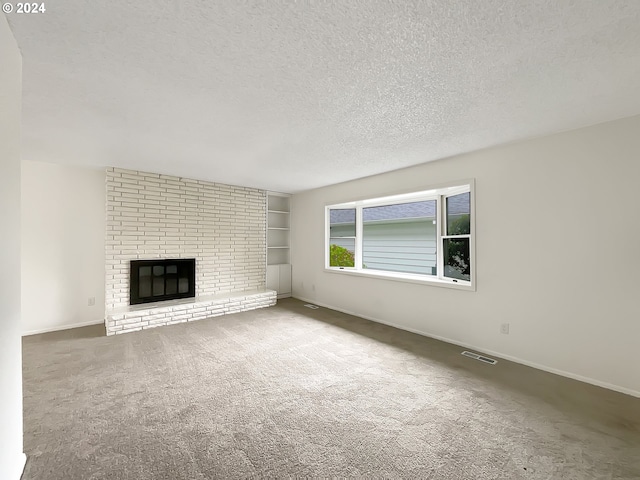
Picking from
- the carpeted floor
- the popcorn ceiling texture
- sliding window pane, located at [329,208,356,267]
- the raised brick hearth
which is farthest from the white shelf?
the carpeted floor

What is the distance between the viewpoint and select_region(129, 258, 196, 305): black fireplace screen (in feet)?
14.4

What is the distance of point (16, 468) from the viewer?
4.83ft

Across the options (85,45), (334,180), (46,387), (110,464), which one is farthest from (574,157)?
(46,387)

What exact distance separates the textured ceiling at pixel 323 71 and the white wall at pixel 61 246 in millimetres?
1354

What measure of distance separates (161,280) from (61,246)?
142 centimetres

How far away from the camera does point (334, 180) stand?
4887 mm

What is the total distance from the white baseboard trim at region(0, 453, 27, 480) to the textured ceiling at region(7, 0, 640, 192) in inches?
86.7

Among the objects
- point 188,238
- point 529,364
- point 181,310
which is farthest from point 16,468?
point 529,364

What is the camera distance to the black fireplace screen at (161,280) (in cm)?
440

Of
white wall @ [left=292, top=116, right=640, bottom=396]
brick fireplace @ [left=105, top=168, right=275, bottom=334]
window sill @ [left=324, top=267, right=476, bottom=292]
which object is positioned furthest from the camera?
brick fireplace @ [left=105, top=168, right=275, bottom=334]

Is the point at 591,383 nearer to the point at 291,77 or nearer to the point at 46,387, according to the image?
the point at 291,77

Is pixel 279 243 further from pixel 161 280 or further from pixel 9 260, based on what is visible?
pixel 9 260

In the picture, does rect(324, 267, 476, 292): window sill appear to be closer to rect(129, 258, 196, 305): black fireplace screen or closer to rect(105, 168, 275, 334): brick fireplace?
rect(105, 168, 275, 334): brick fireplace

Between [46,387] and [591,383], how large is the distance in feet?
16.4
